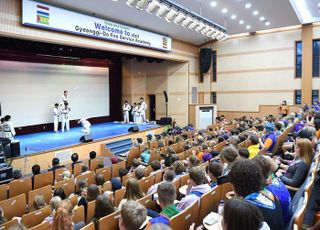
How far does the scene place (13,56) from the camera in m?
11.8

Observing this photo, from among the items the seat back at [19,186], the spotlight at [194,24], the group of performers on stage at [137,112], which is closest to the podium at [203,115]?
the group of performers on stage at [137,112]

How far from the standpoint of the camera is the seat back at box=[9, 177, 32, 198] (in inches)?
215

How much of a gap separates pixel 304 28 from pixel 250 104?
480 centimetres

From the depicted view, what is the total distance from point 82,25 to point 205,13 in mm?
5333

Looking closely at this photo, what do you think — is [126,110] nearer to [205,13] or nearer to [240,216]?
[205,13]

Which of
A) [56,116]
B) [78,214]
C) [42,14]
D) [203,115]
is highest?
[42,14]

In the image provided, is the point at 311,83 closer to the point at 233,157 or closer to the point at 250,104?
the point at 250,104

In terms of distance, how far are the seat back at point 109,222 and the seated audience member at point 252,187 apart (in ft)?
4.69

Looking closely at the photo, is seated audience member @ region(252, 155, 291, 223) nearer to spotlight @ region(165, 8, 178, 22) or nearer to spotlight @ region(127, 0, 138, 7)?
spotlight @ region(127, 0, 138, 7)

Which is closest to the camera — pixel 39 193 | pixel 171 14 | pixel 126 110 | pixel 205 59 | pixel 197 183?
pixel 197 183

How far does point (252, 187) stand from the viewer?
210 cm

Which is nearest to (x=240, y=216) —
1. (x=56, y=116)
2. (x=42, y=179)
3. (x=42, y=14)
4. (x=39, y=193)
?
(x=39, y=193)

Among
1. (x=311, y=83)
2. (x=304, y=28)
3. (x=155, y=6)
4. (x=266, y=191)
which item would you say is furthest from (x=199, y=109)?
(x=266, y=191)

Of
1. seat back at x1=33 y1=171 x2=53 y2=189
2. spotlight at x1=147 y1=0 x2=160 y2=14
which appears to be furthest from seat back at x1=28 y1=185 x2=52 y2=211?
spotlight at x1=147 y1=0 x2=160 y2=14
